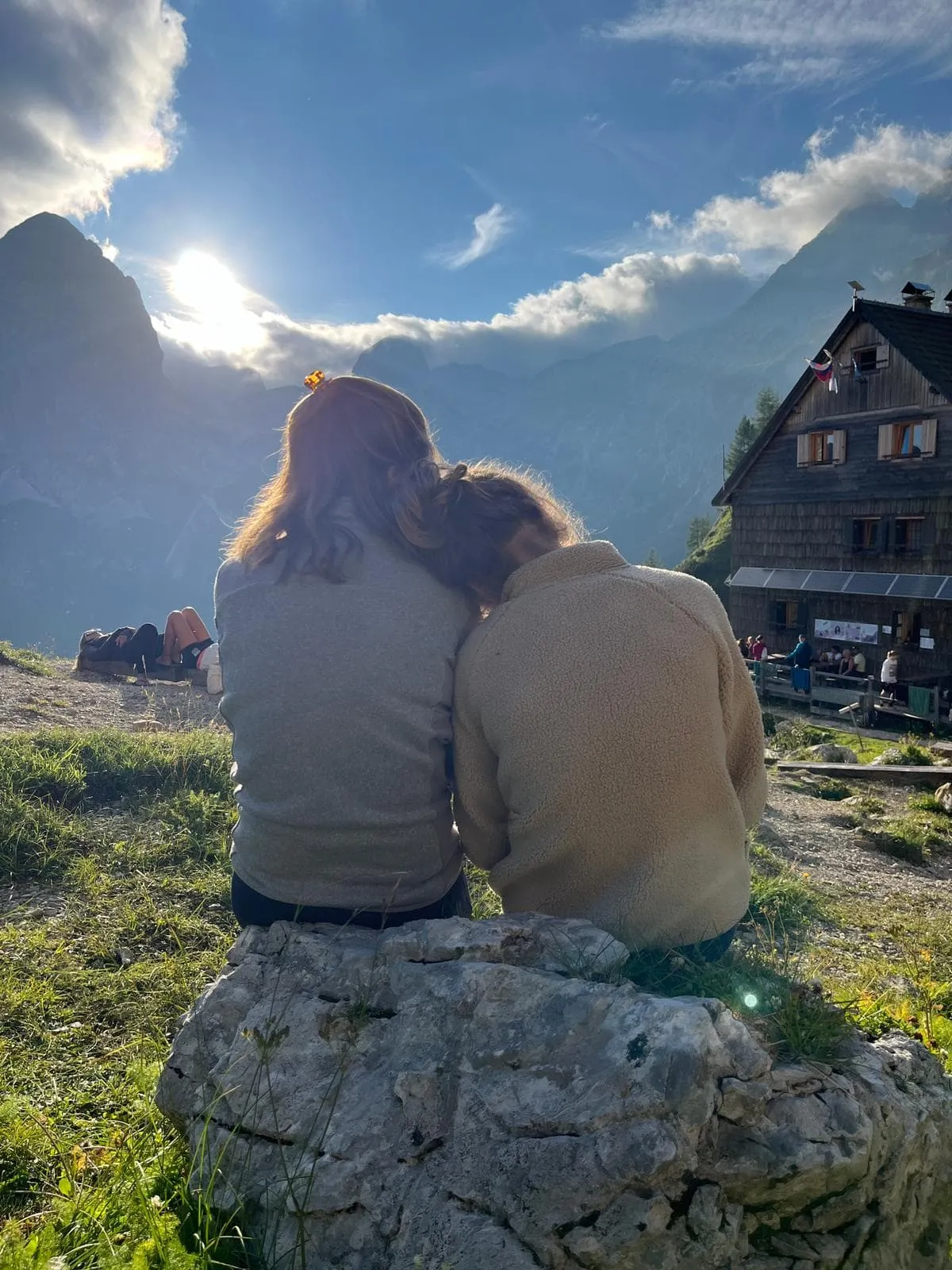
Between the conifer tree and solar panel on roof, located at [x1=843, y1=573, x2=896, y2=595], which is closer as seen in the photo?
solar panel on roof, located at [x1=843, y1=573, x2=896, y2=595]

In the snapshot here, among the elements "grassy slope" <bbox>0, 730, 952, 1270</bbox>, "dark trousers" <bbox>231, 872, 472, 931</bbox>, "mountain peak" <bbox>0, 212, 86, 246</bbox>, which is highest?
"mountain peak" <bbox>0, 212, 86, 246</bbox>

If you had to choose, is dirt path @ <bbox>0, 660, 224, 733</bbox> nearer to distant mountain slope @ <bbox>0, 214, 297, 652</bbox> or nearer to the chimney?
the chimney

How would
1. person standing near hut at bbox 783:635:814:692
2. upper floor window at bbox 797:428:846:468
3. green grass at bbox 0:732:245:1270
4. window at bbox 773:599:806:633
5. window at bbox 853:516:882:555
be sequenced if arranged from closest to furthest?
green grass at bbox 0:732:245:1270, person standing near hut at bbox 783:635:814:692, window at bbox 853:516:882:555, upper floor window at bbox 797:428:846:468, window at bbox 773:599:806:633

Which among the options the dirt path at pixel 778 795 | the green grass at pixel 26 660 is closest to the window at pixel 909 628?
the dirt path at pixel 778 795

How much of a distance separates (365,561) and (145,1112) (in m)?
1.63

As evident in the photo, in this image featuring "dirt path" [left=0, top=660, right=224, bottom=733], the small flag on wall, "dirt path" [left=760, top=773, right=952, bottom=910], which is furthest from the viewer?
the small flag on wall

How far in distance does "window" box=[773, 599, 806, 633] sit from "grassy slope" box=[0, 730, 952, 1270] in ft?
56.5

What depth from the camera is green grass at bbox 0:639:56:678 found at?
11.7 meters

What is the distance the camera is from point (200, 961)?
339 centimetres

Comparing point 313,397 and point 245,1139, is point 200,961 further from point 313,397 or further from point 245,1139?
point 313,397

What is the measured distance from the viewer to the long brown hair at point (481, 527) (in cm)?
229

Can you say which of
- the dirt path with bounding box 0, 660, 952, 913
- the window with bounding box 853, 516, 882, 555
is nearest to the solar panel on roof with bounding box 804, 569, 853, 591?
the window with bounding box 853, 516, 882, 555

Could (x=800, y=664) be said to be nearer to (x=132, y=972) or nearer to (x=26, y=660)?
(x=26, y=660)

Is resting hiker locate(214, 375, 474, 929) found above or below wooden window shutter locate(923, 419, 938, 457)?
below
